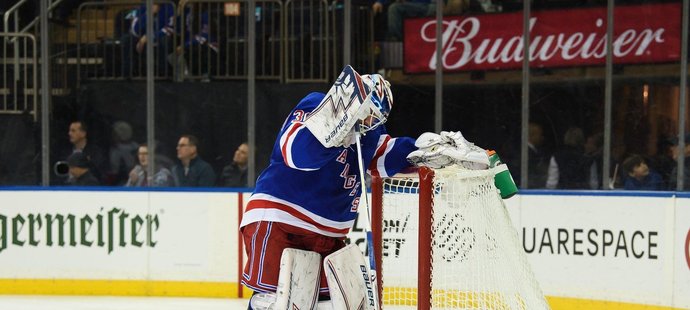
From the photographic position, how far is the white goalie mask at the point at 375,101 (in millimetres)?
3377

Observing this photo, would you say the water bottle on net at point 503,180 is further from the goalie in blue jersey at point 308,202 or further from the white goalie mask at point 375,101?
the white goalie mask at point 375,101

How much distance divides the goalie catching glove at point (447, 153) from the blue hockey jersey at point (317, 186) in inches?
2.9

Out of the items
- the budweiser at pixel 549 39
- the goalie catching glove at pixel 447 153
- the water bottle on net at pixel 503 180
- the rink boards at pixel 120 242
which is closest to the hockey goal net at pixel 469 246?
the water bottle on net at pixel 503 180

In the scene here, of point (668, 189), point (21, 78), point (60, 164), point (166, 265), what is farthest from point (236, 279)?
point (668, 189)

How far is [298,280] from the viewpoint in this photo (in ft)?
12.0

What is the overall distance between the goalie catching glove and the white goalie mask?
12.0 inches

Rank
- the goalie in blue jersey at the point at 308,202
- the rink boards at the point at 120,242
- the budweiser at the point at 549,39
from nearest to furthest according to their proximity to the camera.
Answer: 1. the goalie in blue jersey at the point at 308,202
2. the budweiser at the point at 549,39
3. the rink boards at the point at 120,242

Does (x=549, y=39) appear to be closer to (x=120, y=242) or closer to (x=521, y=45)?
(x=521, y=45)

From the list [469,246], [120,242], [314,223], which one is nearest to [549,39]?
[120,242]

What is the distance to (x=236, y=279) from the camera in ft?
25.5

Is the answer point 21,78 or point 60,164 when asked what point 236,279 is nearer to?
point 60,164

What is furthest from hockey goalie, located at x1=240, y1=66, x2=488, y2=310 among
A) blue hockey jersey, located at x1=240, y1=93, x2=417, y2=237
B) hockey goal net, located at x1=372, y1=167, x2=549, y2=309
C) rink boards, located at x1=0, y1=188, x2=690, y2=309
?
rink boards, located at x1=0, y1=188, x2=690, y2=309

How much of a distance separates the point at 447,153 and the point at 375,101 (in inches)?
17.4

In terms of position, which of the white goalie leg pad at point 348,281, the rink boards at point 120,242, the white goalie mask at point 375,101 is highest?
the white goalie mask at point 375,101
